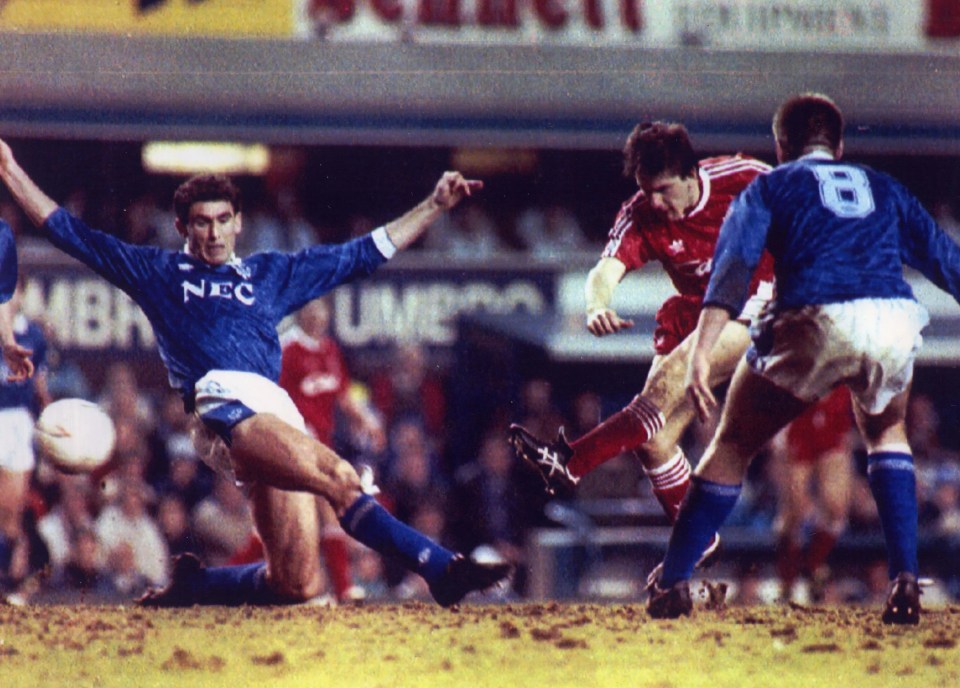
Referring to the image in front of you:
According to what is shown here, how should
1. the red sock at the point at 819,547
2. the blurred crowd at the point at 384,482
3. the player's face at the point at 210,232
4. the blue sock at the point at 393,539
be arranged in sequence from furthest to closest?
the red sock at the point at 819,547 < the blurred crowd at the point at 384,482 < the player's face at the point at 210,232 < the blue sock at the point at 393,539

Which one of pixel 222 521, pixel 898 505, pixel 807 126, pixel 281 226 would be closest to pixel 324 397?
pixel 222 521

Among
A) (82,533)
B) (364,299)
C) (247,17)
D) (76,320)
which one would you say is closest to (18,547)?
(82,533)

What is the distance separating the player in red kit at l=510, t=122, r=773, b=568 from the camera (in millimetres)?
4691

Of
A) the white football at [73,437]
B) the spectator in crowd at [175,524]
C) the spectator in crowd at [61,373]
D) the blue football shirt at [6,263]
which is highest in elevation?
the blue football shirt at [6,263]

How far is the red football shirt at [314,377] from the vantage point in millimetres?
5898

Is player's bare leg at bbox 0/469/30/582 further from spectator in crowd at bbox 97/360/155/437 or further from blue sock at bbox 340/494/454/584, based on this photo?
blue sock at bbox 340/494/454/584

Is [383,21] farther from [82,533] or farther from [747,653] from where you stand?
[747,653]

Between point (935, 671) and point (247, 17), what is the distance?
492 centimetres

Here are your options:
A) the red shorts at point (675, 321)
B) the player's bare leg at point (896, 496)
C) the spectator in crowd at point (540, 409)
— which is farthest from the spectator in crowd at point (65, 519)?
the player's bare leg at point (896, 496)

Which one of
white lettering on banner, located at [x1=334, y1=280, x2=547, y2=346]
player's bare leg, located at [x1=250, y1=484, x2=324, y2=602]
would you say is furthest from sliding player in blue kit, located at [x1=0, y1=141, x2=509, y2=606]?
white lettering on banner, located at [x1=334, y1=280, x2=547, y2=346]

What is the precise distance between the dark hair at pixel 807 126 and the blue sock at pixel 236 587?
2.27 metres

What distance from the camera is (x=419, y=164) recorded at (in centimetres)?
682

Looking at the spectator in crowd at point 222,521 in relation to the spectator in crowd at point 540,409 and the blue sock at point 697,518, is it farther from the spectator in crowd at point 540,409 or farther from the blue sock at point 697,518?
the blue sock at point 697,518

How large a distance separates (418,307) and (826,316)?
3869 millimetres
